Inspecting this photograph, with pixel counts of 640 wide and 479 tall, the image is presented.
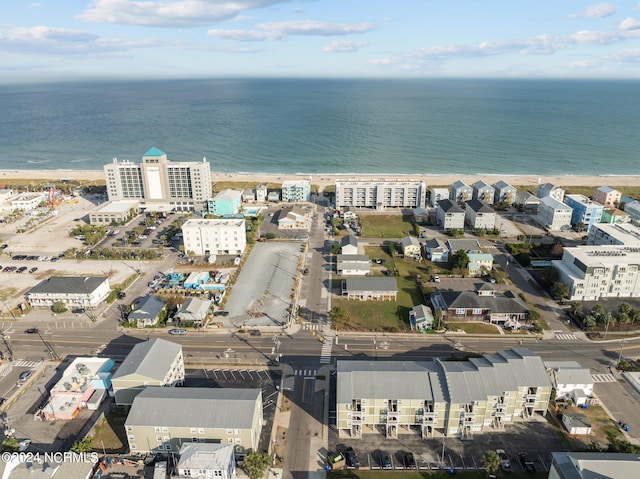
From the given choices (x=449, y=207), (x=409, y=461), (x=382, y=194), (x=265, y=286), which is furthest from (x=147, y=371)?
(x=382, y=194)

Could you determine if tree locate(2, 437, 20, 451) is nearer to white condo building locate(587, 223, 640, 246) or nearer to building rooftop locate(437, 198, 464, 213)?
building rooftop locate(437, 198, 464, 213)

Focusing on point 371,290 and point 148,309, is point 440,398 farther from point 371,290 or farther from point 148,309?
point 148,309

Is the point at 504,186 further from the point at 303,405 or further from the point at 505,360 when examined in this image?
the point at 303,405

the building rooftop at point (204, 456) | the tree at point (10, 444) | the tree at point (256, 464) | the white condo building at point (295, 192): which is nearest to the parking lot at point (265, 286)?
the building rooftop at point (204, 456)

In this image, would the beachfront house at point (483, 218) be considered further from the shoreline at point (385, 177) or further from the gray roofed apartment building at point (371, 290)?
the gray roofed apartment building at point (371, 290)

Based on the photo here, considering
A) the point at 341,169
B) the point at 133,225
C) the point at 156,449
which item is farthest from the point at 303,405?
the point at 341,169
